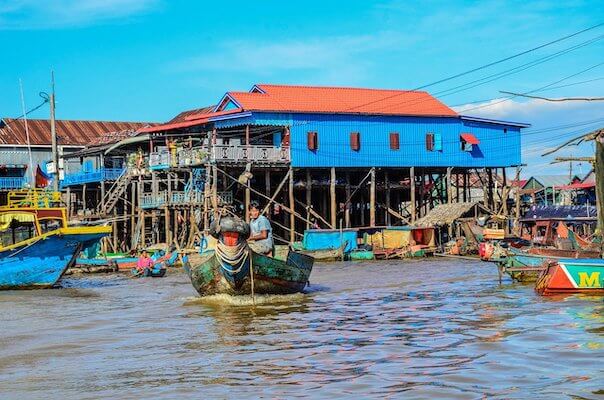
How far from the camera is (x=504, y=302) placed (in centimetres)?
1634

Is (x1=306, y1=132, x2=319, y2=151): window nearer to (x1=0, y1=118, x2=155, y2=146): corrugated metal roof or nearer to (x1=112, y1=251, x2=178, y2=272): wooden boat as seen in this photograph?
(x1=112, y1=251, x2=178, y2=272): wooden boat

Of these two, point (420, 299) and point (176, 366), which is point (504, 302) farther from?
point (176, 366)

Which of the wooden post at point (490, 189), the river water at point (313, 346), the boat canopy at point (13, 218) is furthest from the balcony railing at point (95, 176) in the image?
the river water at point (313, 346)

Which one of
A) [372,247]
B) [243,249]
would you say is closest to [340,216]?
[372,247]

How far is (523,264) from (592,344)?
9507 mm

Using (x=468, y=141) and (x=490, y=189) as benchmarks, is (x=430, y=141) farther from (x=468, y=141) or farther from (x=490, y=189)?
(x=490, y=189)

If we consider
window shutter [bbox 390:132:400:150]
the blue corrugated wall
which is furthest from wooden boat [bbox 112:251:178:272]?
window shutter [bbox 390:132:400:150]

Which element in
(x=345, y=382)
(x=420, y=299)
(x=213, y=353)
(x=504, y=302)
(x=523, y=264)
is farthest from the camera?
(x=523, y=264)

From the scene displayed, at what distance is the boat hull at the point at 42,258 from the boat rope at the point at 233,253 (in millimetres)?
7794

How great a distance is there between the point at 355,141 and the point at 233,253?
80.3 feet

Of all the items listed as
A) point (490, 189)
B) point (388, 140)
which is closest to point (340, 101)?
point (388, 140)

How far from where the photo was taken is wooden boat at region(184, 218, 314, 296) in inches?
653

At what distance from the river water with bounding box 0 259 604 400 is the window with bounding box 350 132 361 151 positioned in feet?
67.3

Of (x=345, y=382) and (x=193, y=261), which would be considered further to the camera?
(x=193, y=261)
